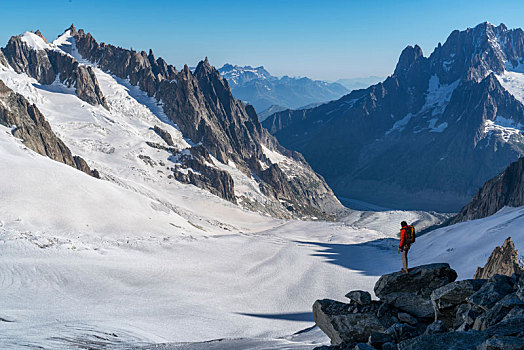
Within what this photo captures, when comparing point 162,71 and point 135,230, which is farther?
point 162,71

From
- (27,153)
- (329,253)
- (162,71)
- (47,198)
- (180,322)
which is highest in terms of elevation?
(162,71)

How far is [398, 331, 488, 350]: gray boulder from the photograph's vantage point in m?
11.2

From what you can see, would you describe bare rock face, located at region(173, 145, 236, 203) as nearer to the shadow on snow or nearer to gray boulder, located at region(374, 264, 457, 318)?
the shadow on snow

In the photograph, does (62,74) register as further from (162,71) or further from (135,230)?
(135,230)

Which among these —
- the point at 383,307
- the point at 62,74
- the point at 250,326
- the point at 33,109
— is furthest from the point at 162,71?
the point at 383,307

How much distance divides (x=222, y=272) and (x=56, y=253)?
18.2 m

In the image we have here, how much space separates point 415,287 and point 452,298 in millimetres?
3244

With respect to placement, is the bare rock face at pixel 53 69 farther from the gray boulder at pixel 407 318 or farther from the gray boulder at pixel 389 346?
the gray boulder at pixel 389 346

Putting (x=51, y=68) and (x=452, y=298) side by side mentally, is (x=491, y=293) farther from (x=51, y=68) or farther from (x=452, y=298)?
(x=51, y=68)

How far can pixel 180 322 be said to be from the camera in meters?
32.1

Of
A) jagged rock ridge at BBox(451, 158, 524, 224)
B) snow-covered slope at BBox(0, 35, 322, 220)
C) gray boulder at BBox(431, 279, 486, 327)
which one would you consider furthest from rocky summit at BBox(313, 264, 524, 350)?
jagged rock ridge at BBox(451, 158, 524, 224)

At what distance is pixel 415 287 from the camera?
1859cm

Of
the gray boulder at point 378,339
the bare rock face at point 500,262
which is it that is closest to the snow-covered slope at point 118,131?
the bare rock face at point 500,262

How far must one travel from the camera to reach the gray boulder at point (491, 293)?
13.6 metres
